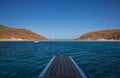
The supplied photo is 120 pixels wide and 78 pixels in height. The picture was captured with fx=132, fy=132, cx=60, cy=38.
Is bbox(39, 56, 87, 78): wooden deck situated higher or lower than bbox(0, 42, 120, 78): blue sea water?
higher

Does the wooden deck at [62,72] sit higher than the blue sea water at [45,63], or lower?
higher

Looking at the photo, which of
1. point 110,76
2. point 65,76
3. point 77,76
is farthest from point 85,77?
point 110,76

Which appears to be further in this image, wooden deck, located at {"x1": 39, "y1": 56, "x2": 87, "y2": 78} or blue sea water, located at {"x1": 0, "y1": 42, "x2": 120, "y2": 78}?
blue sea water, located at {"x1": 0, "y1": 42, "x2": 120, "y2": 78}

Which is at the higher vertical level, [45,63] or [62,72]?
[62,72]

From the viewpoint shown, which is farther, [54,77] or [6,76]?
[6,76]

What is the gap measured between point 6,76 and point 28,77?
250 centimetres

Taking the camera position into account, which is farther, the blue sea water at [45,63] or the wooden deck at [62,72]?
the blue sea water at [45,63]

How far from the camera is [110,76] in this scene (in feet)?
51.0

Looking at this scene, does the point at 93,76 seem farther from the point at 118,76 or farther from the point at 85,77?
the point at 85,77

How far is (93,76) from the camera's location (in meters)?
15.4

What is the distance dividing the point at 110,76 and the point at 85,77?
698cm

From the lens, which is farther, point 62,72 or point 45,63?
point 45,63

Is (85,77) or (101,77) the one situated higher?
(85,77)

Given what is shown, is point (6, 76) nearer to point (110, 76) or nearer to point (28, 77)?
point (28, 77)
